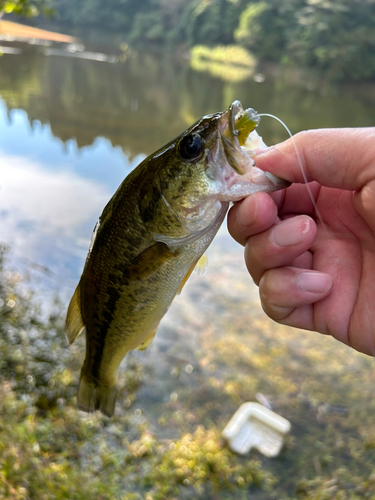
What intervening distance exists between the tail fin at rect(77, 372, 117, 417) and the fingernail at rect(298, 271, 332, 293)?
1217mm

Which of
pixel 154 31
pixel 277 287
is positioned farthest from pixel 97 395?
pixel 154 31

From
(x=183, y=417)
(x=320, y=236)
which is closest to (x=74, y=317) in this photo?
(x=320, y=236)

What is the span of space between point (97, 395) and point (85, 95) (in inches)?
781

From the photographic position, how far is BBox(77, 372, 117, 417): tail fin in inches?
86.1

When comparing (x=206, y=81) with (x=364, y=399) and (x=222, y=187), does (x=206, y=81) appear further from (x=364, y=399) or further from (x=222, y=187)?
(x=222, y=187)

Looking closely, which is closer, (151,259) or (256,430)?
(151,259)

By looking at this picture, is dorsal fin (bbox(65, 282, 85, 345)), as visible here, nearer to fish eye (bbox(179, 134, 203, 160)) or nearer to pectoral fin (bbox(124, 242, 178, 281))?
pectoral fin (bbox(124, 242, 178, 281))

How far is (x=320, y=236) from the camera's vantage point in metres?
2.03

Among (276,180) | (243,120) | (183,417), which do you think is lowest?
(183,417)

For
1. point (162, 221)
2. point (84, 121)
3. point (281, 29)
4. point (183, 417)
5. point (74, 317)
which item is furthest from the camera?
point (281, 29)

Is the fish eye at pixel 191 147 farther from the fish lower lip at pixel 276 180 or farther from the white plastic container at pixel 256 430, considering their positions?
the white plastic container at pixel 256 430

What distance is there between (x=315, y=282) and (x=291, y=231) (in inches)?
11.6

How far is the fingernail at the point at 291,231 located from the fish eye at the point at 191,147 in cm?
50

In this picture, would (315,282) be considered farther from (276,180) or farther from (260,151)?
(260,151)
